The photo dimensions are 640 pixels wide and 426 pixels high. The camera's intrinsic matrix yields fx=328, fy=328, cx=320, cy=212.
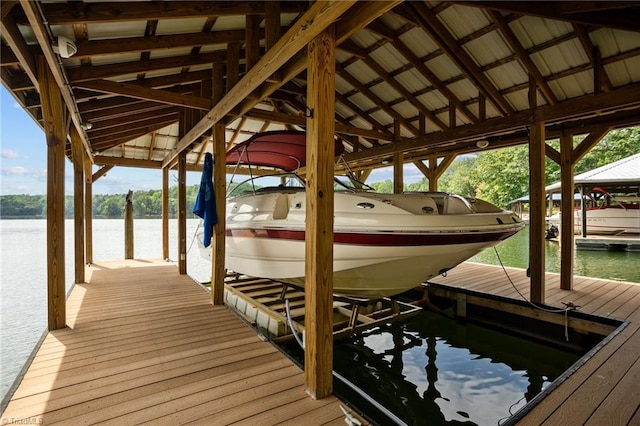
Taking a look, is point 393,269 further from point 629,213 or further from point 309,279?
point 629,213

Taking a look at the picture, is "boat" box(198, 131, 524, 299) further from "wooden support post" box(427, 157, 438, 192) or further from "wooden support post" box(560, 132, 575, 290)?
"wooden support post" box(427, 157, 438, 192)

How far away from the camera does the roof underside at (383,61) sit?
9.04 feet

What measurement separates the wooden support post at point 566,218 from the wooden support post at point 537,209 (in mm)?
797

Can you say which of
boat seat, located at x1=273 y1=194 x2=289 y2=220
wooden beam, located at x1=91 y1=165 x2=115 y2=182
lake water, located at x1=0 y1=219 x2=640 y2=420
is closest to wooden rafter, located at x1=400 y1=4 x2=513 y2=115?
boat seat, located at x1=273 y1=194 x2=289 y2=220

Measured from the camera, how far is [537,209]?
169 inches

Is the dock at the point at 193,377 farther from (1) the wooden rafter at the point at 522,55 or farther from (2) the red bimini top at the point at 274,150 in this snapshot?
(1) the wooden rafter at the point at 522,55

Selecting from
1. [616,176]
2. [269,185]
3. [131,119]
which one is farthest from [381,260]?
[616,176]

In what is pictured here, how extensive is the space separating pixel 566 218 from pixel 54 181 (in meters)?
6.41

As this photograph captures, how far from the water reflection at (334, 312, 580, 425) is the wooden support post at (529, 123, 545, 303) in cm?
73

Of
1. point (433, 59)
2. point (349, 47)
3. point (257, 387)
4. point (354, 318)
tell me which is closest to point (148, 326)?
point (257, 387)

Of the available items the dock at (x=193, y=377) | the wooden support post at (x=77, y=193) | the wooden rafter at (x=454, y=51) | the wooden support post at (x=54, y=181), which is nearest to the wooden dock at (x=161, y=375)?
the dock at (x=193, y=377)

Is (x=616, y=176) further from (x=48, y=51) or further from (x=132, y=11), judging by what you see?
(x=48, y=51)

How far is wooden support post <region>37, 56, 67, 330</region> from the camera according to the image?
3041 millimetres

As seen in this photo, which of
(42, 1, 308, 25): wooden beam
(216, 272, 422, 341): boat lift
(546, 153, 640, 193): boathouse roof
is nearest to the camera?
(42, 1, 308, 25): wooden beam
